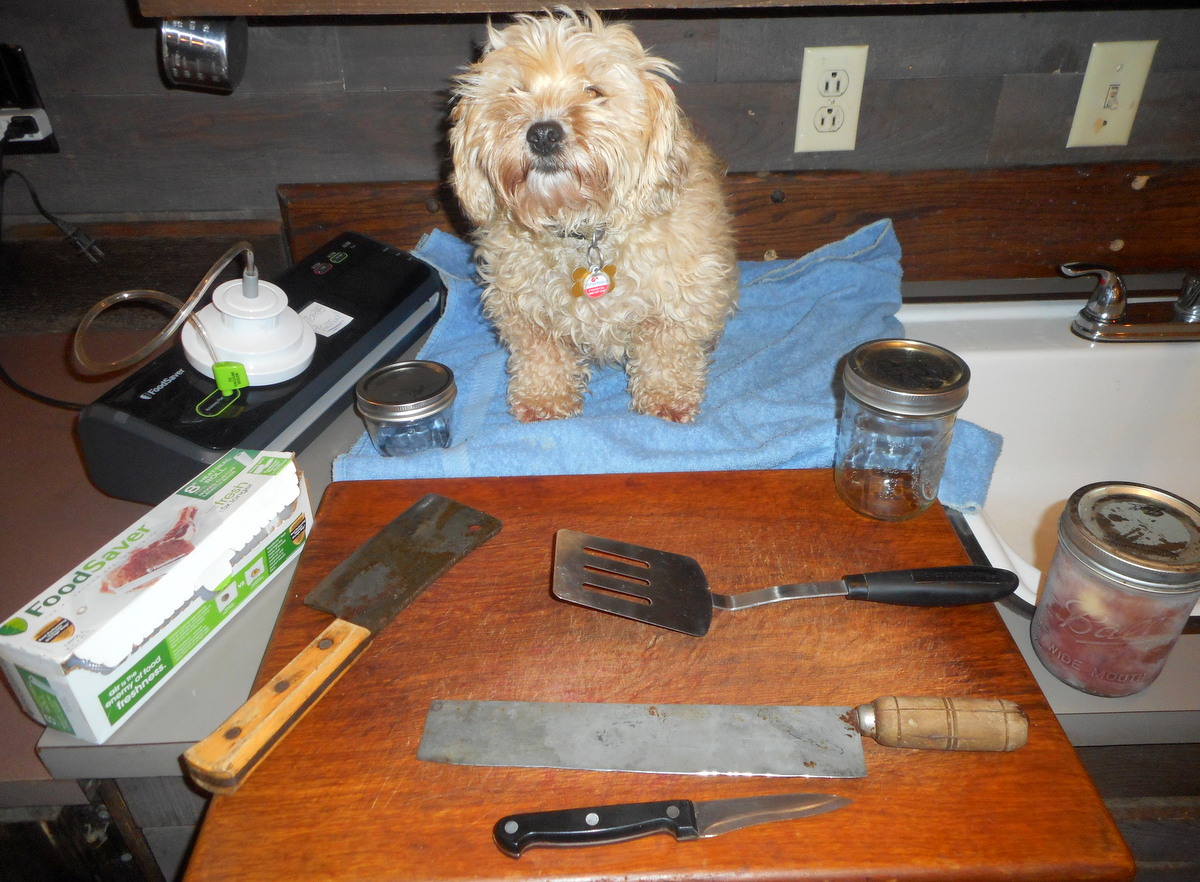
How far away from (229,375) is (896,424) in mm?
850

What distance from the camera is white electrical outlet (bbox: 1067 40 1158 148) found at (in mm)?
1363

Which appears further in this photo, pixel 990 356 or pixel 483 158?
pixel 990 356

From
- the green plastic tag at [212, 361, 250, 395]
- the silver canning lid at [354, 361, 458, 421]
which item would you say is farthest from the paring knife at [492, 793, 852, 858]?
the green plastic tag at [212, 361, 250, 395]

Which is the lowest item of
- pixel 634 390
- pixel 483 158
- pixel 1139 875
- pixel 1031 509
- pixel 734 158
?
pixel 1139 875

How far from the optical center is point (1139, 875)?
102cm

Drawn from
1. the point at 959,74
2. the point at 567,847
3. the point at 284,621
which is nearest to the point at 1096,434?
the point at 959,74

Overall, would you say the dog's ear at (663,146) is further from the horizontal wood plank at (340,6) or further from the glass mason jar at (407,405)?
the glass mason jar at (407,405)

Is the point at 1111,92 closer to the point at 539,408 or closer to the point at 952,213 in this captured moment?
the point at 952,213

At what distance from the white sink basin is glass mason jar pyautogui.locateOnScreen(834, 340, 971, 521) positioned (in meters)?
0.44

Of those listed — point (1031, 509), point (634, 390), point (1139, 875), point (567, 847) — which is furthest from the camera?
point (1031, 509)

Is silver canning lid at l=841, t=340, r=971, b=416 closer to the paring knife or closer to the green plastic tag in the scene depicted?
the paring knife

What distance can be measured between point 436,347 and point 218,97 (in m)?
0.56

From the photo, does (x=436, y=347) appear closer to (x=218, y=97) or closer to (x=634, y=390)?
(x=634, y=390)

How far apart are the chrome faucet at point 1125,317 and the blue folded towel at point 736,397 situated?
32 centimetres
